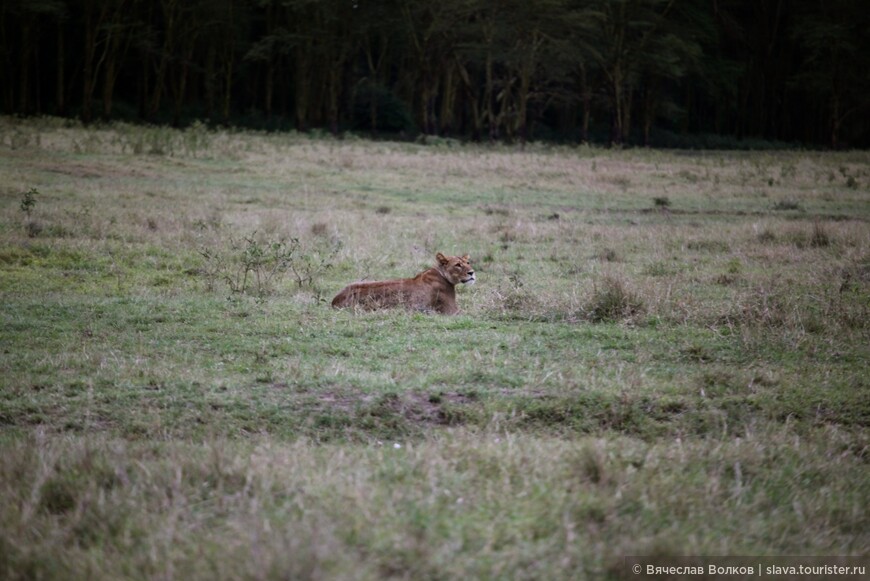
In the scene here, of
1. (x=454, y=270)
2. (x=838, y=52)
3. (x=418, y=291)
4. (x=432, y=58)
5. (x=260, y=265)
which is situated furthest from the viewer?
(x=432, y=58)

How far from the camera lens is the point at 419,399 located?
23.2 feet

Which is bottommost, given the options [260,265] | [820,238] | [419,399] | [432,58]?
[419,399]

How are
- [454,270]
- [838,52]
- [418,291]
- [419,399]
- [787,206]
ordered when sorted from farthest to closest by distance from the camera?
[838,52], [787,206], [454,270], [418,291], [419,399]

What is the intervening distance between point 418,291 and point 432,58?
1799 inches

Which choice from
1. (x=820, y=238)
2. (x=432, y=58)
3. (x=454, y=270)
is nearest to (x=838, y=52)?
(x=432, y=58)

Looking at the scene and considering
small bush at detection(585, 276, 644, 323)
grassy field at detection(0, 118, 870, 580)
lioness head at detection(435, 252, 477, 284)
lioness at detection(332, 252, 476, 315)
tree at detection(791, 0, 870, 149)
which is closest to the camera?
grassy field at detection(0, 118, 870, 580)

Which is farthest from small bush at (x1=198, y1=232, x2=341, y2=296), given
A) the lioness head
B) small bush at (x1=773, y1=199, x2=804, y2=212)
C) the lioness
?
small bush at (x1=773, y1=199, x2=804, y2=212)

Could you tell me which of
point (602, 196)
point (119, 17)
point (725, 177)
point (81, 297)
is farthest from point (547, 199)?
point (119, 17)

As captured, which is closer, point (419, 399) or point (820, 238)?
point (419, 399)

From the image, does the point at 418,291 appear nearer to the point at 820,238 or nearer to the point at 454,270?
the point at 454,270

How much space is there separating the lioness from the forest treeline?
117ft

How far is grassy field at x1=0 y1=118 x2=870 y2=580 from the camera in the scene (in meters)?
4.15

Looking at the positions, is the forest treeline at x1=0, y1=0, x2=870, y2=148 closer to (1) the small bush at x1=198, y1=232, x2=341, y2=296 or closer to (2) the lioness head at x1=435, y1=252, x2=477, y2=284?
(1) the small bush at x1=198, y1=232, x2=341, y2=296

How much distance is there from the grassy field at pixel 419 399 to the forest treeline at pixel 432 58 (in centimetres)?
3122
